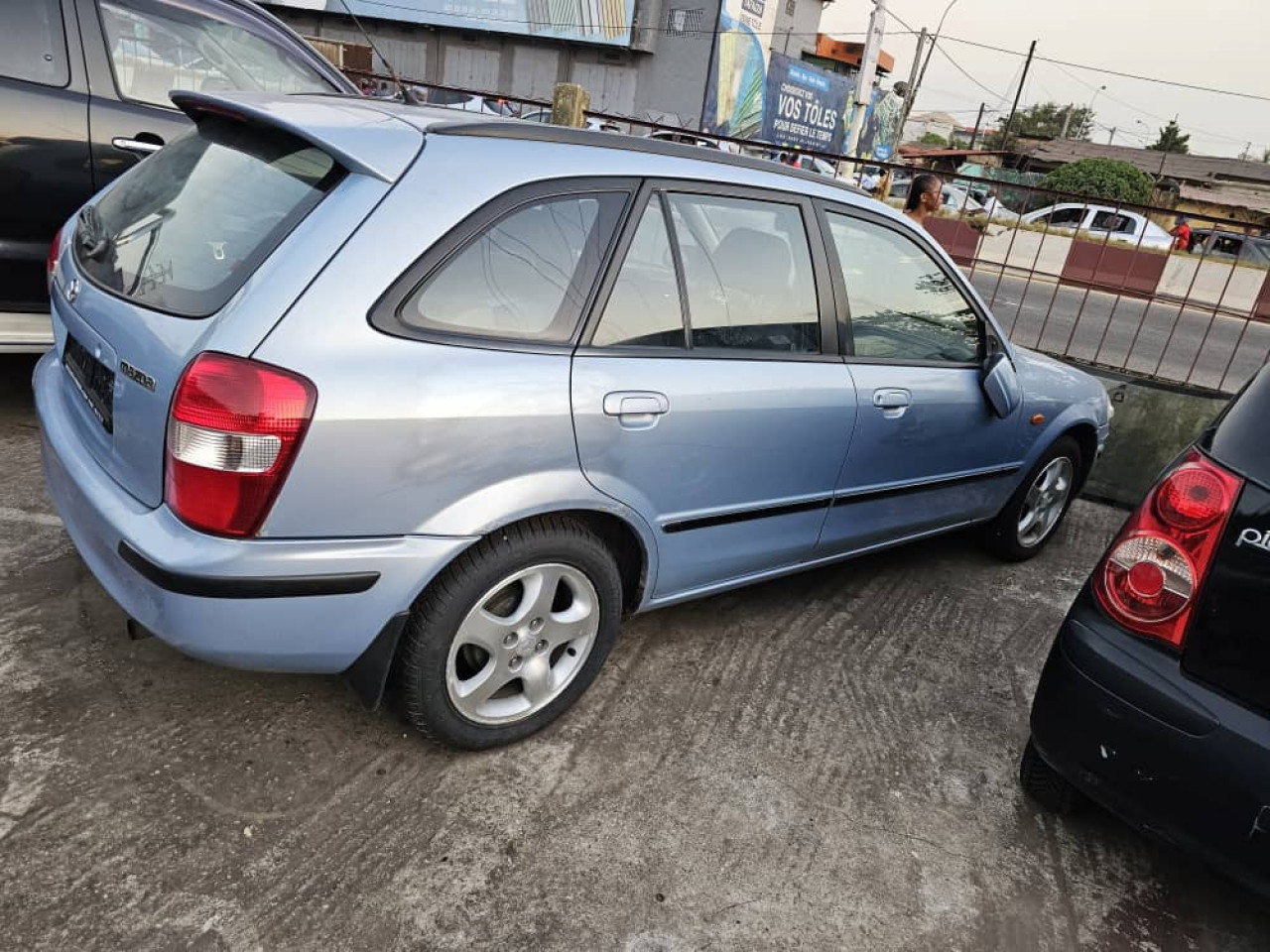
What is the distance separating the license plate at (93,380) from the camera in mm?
2090

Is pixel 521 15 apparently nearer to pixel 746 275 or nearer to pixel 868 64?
pixel 868 64

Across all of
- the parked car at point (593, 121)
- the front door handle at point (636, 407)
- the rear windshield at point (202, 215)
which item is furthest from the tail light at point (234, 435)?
the parked car at point (593, 121)

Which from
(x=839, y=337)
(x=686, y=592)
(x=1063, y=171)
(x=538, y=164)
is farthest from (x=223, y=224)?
(x=1063, y=171)

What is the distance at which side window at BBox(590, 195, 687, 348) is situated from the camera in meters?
2.32

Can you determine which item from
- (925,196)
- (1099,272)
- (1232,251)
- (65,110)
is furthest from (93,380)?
(1232,251)

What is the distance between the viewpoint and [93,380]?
2.18 metres

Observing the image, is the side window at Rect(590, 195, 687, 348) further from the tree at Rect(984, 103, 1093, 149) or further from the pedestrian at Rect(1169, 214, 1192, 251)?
the tree at Rect(984, 103, 1093, 149)

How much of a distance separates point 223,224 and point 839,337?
1900mm

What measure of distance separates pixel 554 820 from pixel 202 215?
1.78 m

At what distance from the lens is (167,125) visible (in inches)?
153

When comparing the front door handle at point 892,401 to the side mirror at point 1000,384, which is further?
the side mirror at point 1000,384

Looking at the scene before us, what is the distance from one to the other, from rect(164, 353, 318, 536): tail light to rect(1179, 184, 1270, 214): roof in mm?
40424

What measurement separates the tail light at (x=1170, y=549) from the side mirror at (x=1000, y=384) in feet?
4.61

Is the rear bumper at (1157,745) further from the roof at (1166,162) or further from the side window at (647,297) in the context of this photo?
the roof at (1166,162)
